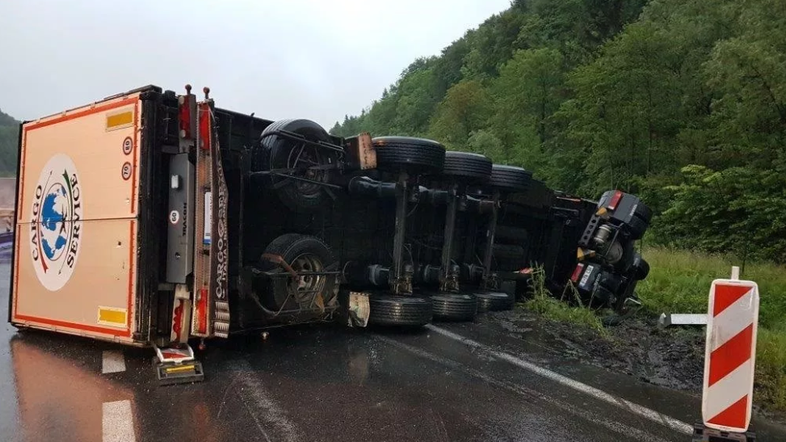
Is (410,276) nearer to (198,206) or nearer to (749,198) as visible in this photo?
(198,206)

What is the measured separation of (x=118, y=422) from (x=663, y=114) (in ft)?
74.3

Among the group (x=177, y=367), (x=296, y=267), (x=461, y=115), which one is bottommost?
(x=177, y=367)

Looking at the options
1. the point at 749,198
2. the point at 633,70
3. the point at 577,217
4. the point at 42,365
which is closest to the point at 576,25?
the point at 633,70

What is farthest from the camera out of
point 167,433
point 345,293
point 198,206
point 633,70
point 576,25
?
point 576,25

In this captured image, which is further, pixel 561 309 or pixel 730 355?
pixel 561 309

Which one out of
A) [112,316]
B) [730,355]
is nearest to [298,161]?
[112,316]

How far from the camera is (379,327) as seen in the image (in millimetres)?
6055

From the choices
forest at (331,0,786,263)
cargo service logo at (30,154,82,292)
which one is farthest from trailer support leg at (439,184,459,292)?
forest at (331,0,786,263)

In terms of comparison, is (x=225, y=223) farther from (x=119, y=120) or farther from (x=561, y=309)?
(x=561, y=309)

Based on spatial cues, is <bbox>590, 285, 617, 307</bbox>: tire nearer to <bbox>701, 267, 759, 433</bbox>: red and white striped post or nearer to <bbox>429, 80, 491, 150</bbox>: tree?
<bbox>701, 267, 759, 433</bbox>: red and white striped post

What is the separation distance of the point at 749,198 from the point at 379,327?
11.3 m

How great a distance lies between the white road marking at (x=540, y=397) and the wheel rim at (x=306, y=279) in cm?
92

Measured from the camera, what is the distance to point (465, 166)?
669 centimetres

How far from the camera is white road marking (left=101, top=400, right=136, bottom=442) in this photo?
3062mm
